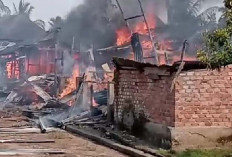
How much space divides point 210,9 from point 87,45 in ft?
41.5

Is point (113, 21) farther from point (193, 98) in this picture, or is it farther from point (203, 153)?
point (203, 153)

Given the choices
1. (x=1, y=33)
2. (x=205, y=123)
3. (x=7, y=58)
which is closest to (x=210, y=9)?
(x=7, y=58)

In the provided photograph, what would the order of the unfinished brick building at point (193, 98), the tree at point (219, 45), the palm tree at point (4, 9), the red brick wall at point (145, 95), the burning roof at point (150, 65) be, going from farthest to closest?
1. the palm tree at point (4, 9)
2. the red brick wall at point (145, 95)
3. the unfinished brick building at point (193, 98)
4. the burning roof at point (150, 65)
5. the tree at point (219, 45)

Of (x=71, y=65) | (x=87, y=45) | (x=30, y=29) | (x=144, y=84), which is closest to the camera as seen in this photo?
(x=144, y=84)

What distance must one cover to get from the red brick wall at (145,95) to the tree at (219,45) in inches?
151

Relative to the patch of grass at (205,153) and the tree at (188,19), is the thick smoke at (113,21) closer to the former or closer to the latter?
the tree at (188,19)

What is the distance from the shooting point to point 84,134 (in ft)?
46.9

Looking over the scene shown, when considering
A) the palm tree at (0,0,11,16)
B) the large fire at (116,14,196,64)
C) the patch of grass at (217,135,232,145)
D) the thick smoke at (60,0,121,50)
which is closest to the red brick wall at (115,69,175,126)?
the patch of grass at (217,135,232,145)

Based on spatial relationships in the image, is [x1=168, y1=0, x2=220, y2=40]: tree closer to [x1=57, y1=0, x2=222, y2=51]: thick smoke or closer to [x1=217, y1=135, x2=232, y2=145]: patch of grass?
[x1=57, y1=0, x2=222, y2=51]: thick smoke

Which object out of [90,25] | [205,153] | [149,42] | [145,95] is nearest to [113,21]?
[90,25]

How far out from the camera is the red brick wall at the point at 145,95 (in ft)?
36.5

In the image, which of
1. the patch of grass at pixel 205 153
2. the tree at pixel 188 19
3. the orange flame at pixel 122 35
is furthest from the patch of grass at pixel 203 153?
the orange flame at pixel 122 35

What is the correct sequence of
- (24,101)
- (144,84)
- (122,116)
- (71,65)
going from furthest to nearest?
(71,65) → (24,101) → (122,116) → (144,84)

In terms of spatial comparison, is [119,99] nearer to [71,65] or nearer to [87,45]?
[71,65]
